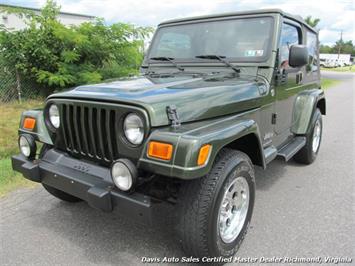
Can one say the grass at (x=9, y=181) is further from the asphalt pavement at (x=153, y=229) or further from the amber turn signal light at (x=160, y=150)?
the amber turn signal light at (x=160, y=150)

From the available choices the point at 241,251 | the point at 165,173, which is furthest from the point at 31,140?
the point at 241,251

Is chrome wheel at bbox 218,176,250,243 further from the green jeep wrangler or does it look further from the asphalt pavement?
the asphalt pavement

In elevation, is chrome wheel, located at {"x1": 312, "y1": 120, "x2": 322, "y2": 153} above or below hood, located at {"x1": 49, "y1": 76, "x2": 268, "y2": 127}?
below

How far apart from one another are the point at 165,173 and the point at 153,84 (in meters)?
1.00

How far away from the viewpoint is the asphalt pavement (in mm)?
2801

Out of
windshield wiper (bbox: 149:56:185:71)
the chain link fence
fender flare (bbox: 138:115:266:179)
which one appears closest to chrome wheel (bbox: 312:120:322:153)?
windshield wiper (bbox: 149:56:185:71)

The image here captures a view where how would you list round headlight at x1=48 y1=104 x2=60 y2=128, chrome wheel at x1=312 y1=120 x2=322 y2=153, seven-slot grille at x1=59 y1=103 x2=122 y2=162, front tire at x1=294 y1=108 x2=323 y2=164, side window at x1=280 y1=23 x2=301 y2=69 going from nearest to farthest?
seven-slot grille at x1=59 y1=103 x2=122 y2=162
round headlight at x1=48 y1=104 x2=60 y2=128
side window at x1=280 y1=23 x2=301 y2=69
front tire at x1=294 y1=108 x2=323 y2=164
chrome wheel at x1=312 y1=120 x2=322 y2=153

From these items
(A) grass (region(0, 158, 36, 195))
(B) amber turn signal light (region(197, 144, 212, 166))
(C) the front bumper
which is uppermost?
(B) amber turn signal light (region(197, 144, 212, 166))

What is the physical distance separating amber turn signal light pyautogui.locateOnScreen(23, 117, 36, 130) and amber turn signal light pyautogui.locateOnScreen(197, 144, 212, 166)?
5.75 feet

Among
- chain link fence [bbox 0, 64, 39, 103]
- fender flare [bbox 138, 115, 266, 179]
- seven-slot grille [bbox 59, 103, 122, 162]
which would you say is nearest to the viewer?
fender flare [bbox 138, 115, 266, 179]

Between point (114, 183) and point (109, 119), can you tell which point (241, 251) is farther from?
point (109, 119)

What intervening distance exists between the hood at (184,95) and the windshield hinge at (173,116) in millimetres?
28

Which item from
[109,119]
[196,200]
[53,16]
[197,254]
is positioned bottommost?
[197,254]

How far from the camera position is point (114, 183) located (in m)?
2.35
